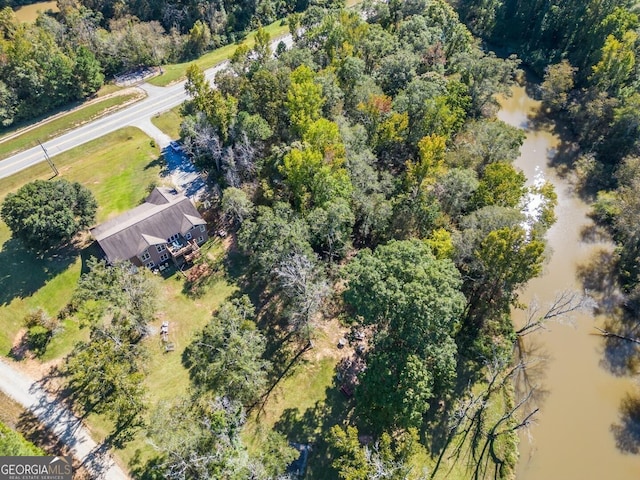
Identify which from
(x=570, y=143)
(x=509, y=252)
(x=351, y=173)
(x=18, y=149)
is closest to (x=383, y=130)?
(x=351, y=173)

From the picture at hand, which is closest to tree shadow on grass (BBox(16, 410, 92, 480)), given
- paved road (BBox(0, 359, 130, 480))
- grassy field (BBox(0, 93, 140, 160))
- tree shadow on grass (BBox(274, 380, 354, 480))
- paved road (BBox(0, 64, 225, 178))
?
Result: paved road (BBox(0, 359, 130, 480))

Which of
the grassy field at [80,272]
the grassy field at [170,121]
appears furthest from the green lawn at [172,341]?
the grassy field at [170,121]

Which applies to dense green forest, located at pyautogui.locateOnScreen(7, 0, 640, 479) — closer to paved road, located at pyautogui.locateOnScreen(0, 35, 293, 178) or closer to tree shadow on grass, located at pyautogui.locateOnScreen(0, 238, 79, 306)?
tree shadow on grass, located at pyautogui.locateOnScreen(0, 238, 79, 306)

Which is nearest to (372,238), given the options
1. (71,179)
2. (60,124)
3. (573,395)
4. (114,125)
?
(573,395)

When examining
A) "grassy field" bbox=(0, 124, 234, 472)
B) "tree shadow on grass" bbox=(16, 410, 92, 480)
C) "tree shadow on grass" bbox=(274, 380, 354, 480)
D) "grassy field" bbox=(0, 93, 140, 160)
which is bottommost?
"tree shadow on grass" bbox=(274, 380, 354, 480)

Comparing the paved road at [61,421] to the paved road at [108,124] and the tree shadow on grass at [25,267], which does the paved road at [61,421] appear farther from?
the paved road at [108,124]

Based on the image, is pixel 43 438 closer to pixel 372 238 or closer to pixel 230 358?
pixel 230 358
